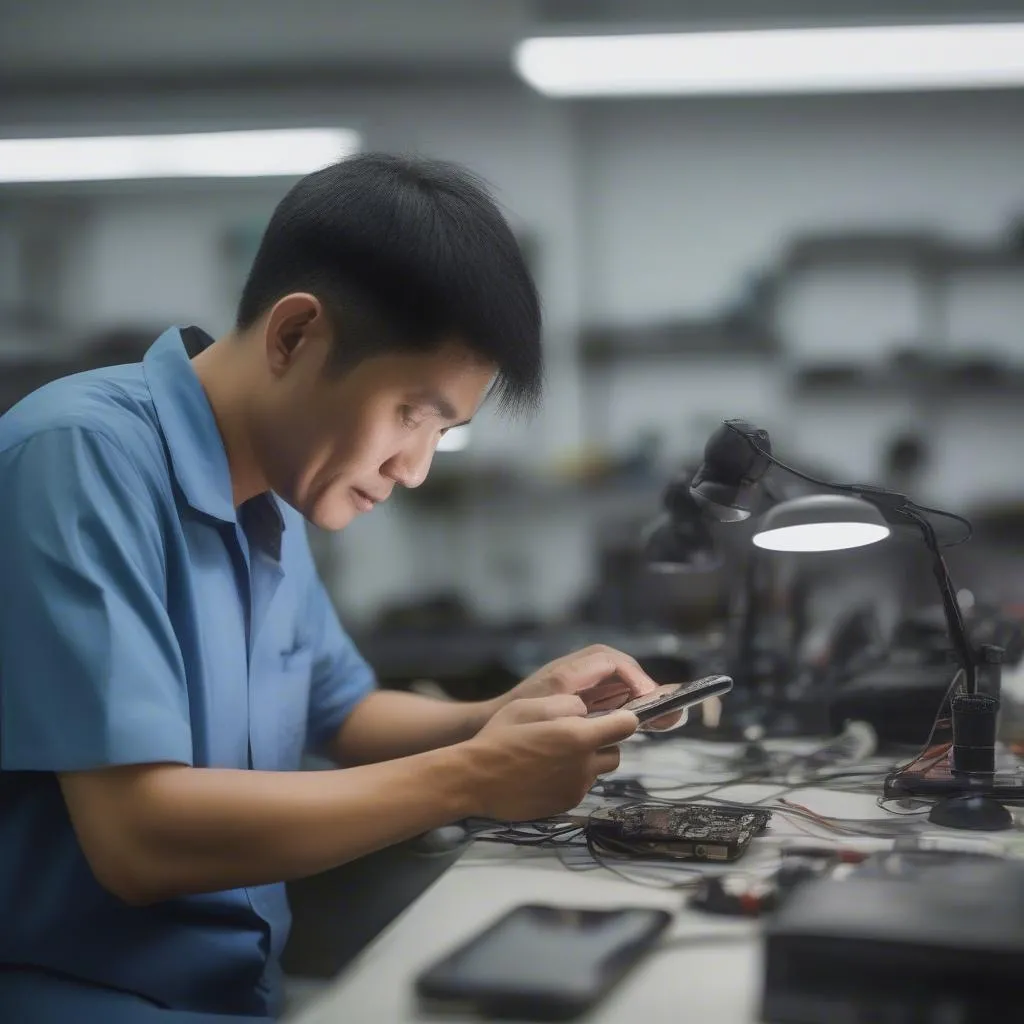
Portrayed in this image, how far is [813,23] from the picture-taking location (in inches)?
143

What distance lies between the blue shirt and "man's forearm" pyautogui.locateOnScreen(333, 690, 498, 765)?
6.1 inches

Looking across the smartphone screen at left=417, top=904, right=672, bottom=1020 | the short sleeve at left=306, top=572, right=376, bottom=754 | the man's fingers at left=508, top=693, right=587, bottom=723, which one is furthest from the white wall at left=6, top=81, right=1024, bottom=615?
the smartphone screen at left=417, top=904, right=672, bottom=1020

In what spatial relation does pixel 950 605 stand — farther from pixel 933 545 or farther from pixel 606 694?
pixel 606 694

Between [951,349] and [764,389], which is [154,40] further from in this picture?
[951,349]

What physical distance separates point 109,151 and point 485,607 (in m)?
2.36

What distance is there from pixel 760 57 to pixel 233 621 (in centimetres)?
307

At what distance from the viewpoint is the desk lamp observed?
3.44 feet

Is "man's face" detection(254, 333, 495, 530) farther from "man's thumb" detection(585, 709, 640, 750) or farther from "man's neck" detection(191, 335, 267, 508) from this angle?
"man's thumb" detection(585, 709, 640, 750)

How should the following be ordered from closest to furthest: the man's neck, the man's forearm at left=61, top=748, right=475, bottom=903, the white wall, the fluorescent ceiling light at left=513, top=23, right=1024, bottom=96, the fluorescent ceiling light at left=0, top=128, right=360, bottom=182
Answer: the man's forearm at left=61, top=748, right=475, bottom=903
the man's neck
the fluorescent ceiling light at left=513, top=23, right=1024, bottom=96
the fluorescent ceiling light at left=0, top=128, right=360, bottom=182
the white wall

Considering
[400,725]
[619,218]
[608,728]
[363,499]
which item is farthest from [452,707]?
[619,218]

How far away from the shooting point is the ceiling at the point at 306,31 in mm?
3715

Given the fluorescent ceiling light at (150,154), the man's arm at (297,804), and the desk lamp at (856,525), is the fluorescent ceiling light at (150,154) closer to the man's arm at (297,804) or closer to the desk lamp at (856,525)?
the desk lamp at (856,525)

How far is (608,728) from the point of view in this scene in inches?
33.5

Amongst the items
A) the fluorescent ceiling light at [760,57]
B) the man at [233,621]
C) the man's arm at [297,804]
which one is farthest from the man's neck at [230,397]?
the fluorescent ceiling light at [760,57]
